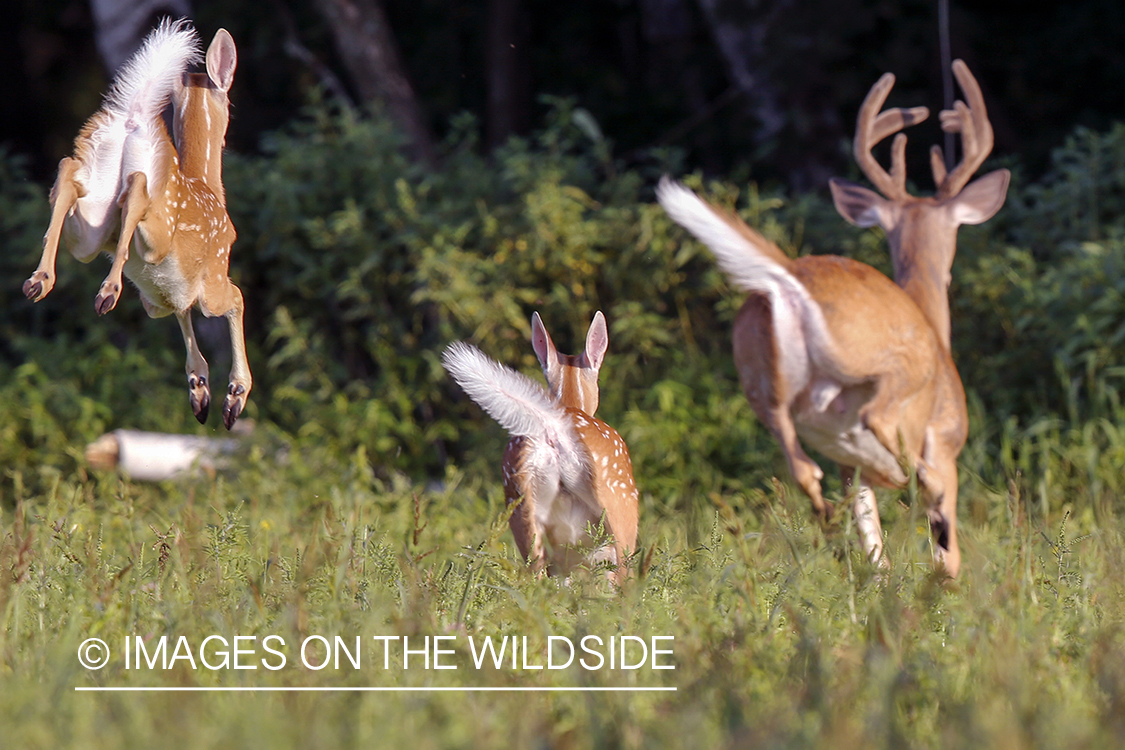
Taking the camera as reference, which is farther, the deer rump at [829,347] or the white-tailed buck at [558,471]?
the deer rump at [829,347]

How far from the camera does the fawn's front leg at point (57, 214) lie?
206 centimetres

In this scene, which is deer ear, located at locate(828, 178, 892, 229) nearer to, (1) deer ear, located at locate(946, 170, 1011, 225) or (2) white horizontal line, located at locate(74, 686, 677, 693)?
(1) deer ear, located at locate(946, 170, 1011, 225)

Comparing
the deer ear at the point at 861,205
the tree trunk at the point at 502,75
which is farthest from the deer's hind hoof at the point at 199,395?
the tree trunk at the point at 502,75

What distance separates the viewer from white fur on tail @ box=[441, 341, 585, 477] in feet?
10.3

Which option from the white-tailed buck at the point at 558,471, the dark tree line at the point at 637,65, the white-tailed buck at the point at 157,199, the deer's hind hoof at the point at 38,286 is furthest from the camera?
the dark tree line at the point at 637,65

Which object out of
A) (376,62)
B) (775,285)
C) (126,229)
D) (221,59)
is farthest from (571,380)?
(376,62)

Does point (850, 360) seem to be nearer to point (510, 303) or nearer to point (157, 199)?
point (510, 303)

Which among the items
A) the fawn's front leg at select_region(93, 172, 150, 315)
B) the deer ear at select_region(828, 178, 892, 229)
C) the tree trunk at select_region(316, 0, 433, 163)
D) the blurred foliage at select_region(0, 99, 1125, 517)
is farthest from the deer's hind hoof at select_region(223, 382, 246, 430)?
the tree trunk at select_region(316, 0, 433, 163)

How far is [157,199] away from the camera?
7.10 ft

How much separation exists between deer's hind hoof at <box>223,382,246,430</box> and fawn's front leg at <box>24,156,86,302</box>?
0.37 metres

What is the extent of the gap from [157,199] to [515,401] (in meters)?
1.32

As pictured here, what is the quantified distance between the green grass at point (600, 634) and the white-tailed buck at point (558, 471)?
14 cm

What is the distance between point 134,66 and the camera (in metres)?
2.23

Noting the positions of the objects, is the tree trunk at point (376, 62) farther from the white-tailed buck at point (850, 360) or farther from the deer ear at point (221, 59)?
the deer ear at point (221, 59)
